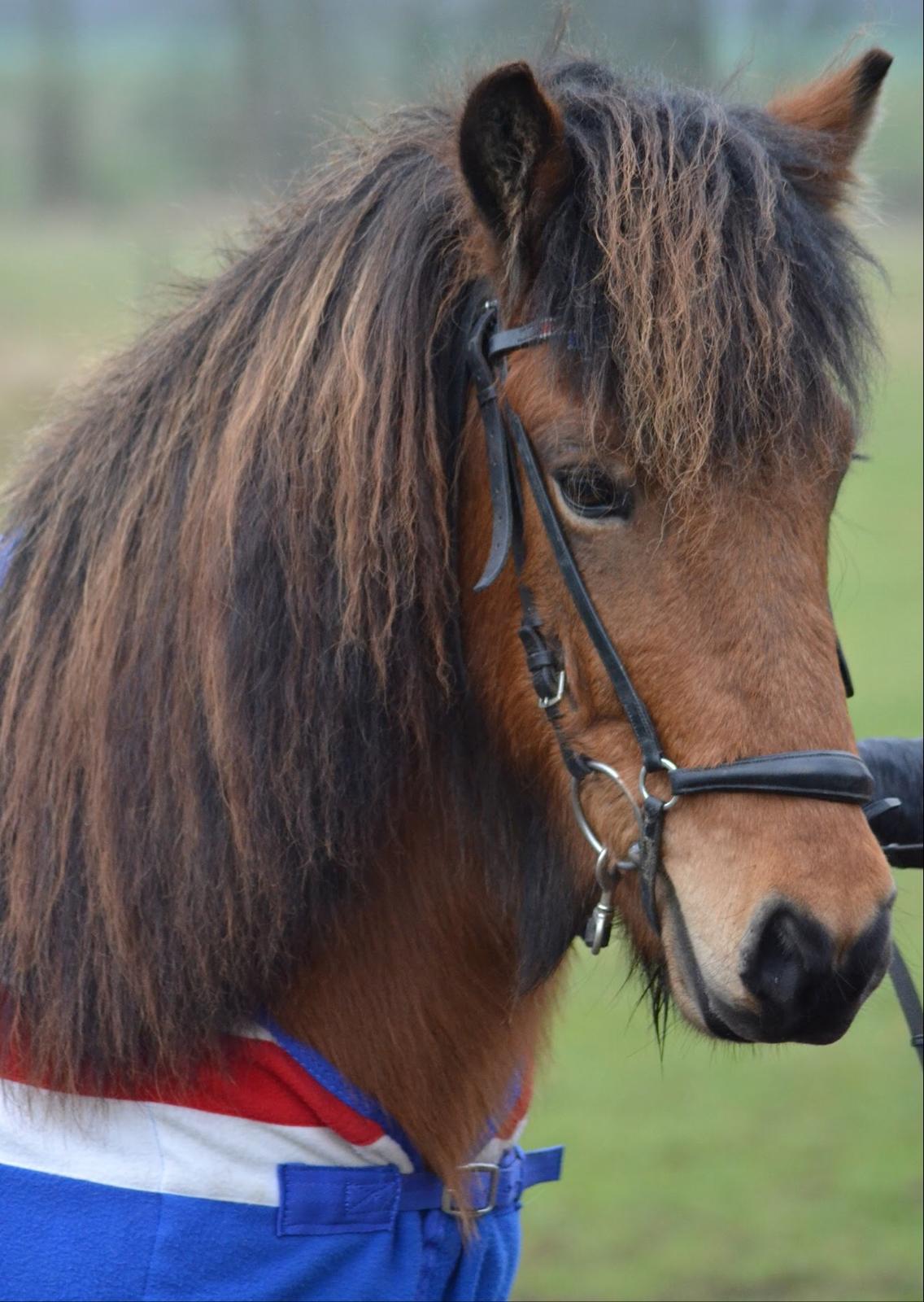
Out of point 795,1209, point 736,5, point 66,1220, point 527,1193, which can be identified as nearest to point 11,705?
point 66,1220

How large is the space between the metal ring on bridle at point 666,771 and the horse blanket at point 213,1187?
0.50 m

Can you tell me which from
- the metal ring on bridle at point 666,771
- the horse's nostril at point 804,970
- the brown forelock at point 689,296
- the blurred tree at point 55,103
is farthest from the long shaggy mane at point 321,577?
the blurred tree at point 55,103

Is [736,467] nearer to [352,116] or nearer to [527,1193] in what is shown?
[352,116]

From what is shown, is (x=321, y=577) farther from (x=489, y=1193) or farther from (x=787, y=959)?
(x=489, y=1193)

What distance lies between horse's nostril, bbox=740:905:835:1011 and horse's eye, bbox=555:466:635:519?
17.0 inches

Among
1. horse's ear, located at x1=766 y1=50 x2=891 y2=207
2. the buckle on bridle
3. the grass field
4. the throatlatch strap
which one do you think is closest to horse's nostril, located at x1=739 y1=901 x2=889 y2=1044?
→ the throatlatch strap

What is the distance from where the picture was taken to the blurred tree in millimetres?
12898

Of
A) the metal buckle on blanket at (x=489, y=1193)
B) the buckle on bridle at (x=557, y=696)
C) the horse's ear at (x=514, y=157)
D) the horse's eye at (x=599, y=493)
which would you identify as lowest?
the metal buckle on blanket at (x=489, y=1193)

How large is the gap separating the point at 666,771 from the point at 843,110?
0.87 metres

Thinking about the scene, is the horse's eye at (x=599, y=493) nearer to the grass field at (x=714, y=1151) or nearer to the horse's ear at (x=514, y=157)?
the horse's ear at (x=514, y=157)

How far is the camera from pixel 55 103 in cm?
1318

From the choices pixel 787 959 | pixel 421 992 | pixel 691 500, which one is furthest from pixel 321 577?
pixel 787 959

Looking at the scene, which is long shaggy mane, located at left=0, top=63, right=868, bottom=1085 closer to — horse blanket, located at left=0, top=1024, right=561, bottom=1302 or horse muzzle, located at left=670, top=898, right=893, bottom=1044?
horse blanket, located at left=0, top=1024, right=561, bottom=1302

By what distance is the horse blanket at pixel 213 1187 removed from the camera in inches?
62.6
